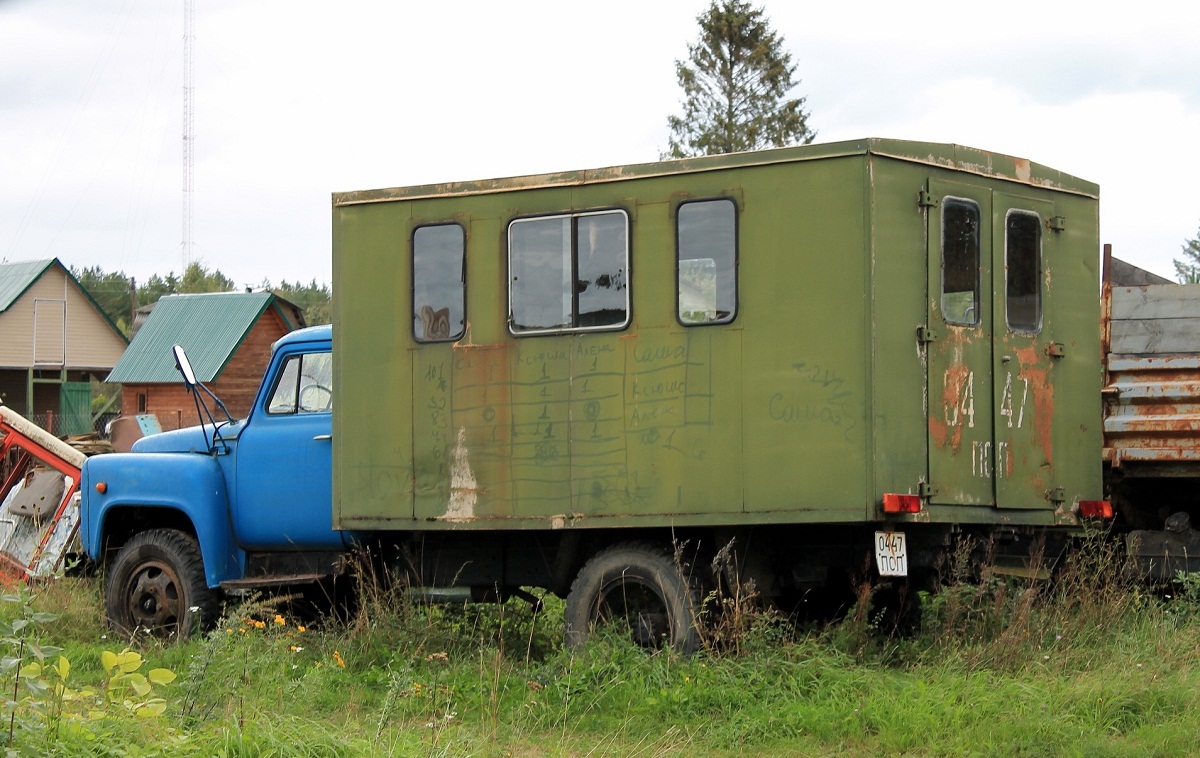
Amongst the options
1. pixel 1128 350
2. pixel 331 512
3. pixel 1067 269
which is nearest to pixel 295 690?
pixel 331 512

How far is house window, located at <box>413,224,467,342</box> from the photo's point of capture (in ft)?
28.4

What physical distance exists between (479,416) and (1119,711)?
3.93 meters

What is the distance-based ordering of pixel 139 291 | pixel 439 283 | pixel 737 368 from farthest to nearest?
pixel 139 291, pixel 439 283, pixel 737 368

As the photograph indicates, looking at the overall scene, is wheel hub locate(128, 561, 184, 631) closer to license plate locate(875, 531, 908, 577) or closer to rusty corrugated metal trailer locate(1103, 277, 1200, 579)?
license plate locate(875, 531, 908, 577)

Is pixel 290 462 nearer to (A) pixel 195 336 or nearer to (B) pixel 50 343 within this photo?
(A) pixel 195 336

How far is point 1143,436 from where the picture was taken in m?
9.27

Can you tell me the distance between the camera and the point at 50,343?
168ft

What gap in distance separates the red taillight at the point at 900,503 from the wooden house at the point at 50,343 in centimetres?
4550

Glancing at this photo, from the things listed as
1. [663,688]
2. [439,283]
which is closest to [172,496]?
[439,283]

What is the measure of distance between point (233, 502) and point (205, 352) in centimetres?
3471

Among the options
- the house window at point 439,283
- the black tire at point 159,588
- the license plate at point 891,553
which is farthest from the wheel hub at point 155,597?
the license plate at point 891,553

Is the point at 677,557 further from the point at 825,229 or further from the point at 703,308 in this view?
the point at 825,229

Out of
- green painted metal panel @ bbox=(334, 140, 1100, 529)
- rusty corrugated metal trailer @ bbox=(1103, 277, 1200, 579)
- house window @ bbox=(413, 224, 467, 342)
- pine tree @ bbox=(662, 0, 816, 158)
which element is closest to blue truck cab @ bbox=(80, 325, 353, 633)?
green painted metal panel @ bbox=(334, 140, 1100, 529)

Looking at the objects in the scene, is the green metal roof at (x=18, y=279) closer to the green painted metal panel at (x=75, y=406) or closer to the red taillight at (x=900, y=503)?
→ the green painted metal panel at (x=75, y=406)
